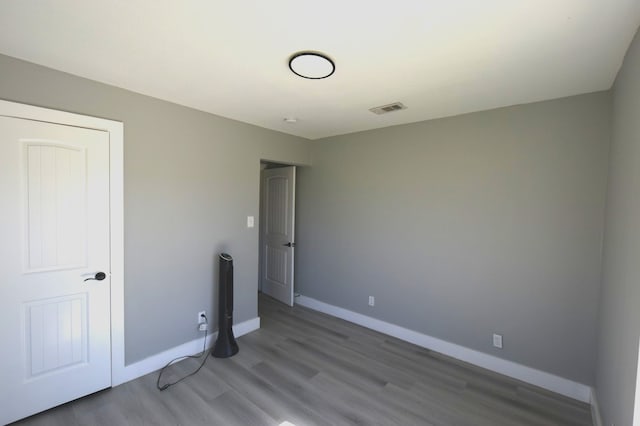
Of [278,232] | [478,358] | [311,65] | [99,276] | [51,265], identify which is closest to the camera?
[311,65]

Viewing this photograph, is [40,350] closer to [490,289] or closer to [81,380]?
[81,380]

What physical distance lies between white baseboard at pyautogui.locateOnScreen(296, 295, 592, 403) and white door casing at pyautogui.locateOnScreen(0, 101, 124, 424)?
257 cm

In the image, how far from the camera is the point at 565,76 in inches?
79.7

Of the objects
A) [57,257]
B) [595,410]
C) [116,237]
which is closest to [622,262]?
[595,410]

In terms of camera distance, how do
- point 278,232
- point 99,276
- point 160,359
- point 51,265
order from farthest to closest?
point 278,232, point 160,359, point 99,276, point 51,265

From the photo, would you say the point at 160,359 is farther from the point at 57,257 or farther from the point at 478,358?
the point at 478,358

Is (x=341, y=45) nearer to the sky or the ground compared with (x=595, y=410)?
nearer to the sky

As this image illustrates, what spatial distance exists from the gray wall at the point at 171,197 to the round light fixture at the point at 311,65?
1.44 m

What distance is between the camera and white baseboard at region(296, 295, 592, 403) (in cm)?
239

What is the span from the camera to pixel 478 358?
9.29ft

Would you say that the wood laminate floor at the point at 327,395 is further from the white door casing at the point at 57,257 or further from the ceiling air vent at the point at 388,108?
the ceiling air vent at the point at 388,108

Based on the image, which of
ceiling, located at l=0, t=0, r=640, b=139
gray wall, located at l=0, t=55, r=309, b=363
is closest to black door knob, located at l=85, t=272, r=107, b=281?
gray wall, located at l=0, t=55, r=309, b=363

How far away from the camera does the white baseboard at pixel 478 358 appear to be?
7.84 feet

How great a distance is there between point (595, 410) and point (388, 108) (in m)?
2.90
